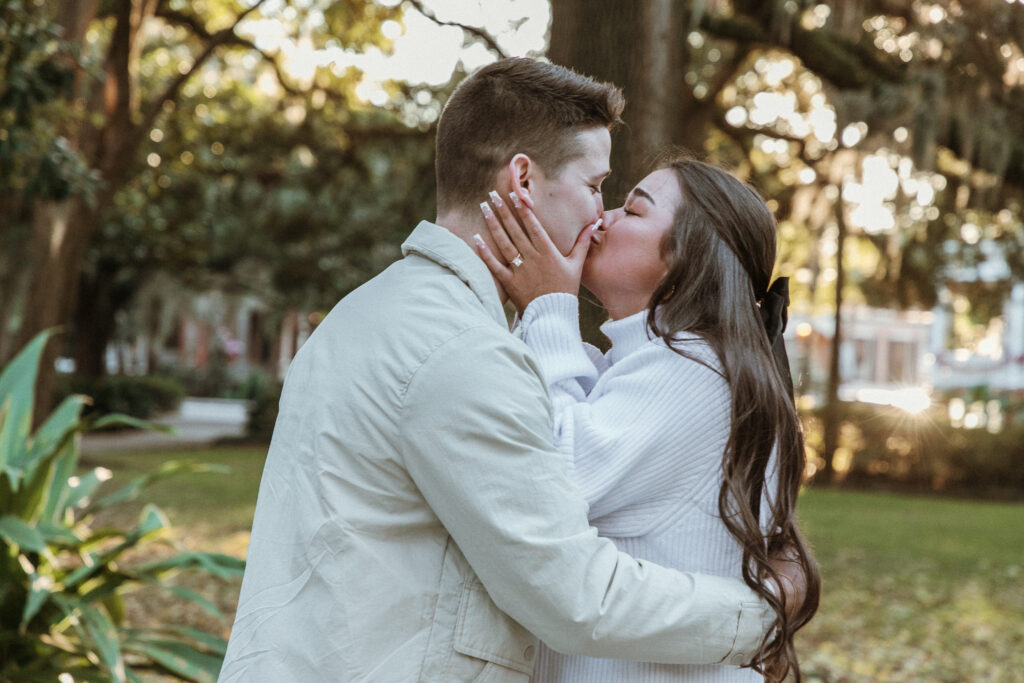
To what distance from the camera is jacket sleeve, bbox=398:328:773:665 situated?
1507 mm

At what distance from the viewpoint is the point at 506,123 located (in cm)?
185

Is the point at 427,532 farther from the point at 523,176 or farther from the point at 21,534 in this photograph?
the point at 21,534

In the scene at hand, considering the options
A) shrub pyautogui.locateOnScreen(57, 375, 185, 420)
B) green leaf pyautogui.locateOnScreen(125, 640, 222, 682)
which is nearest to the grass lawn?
green leaf pyautogui.locateOnScreen(125, 640, 222, 682)

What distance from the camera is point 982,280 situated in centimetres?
1997

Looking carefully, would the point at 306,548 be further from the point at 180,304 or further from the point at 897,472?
the point at 180,304

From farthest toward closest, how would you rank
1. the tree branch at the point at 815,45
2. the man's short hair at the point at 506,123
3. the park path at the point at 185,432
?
1. the park path at the point at 185,432
2. the tree branch at the point at 815,45
3. the man's short hair at the point at 506,123

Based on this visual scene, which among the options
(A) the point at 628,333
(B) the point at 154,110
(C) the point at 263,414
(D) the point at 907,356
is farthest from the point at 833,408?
(D) the point at 907,356

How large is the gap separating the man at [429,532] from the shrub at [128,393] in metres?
20.4

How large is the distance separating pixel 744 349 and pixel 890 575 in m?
8.94

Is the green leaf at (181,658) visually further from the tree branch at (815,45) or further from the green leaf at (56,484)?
the tree branch at (815,45)

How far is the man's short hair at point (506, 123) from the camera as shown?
6.10 feet

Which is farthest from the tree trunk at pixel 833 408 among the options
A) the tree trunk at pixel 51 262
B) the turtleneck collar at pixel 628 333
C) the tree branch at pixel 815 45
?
the turtleneck collar at pixel 628 333

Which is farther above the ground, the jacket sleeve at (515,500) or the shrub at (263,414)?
the jacket sleeve at (515,500)

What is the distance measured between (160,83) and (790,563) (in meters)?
14.3
